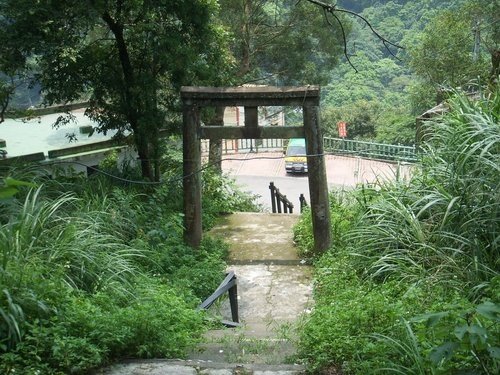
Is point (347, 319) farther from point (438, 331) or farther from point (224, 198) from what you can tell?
point (224, 198)

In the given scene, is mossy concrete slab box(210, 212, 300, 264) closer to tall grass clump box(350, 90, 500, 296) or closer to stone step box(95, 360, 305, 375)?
tall grass clump box(350, 90, 500, 296)

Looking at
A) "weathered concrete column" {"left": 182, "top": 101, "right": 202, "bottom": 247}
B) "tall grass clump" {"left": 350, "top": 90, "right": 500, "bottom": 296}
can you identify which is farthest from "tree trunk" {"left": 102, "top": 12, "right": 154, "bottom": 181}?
"tall grass clump" {"left": 350, "top": 90, "right": 500, "bottom": 296}

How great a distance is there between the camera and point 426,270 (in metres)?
5.60

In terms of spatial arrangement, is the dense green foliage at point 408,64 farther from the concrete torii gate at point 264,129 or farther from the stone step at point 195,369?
the stone step at point 195,369

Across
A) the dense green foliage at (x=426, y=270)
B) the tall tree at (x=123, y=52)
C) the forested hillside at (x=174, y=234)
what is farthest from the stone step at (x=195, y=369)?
the tall tree at (x=123, y=52)

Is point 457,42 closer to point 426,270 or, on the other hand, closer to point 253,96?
point 253,96

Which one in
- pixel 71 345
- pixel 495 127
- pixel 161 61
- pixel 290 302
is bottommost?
pixel 290 302

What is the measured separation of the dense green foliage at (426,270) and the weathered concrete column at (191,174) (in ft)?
5.80

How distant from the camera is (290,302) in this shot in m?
7.37

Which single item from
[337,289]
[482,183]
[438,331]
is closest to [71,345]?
[438,331]

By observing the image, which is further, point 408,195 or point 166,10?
point 166,10

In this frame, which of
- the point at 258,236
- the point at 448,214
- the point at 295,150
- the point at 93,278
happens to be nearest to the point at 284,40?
the point at 295,150

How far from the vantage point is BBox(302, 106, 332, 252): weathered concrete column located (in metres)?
8.27

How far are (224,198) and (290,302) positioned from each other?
518 centimetres
